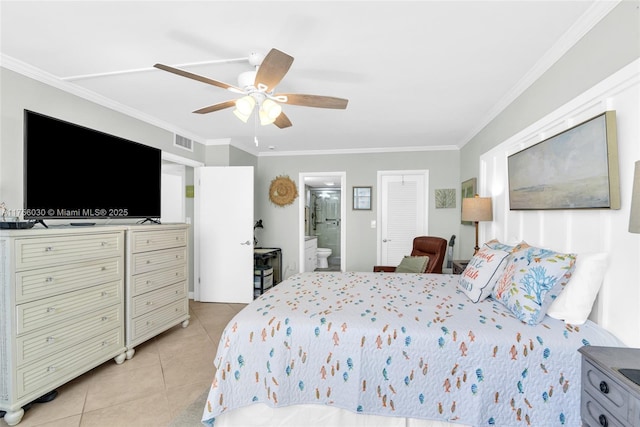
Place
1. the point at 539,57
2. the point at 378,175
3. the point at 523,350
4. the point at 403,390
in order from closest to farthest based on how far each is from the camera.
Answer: the point at 523,350, the point at 403,390, the point at 539,57, the point at 378,175

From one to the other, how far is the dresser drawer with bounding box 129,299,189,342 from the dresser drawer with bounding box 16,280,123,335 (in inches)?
13.1

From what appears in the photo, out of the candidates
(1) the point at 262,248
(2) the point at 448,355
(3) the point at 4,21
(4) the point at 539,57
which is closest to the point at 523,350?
(2) the point at 448,355

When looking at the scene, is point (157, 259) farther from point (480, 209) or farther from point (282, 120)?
point (480, 209)

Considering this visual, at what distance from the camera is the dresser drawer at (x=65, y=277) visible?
6.09 feet

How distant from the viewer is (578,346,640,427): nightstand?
1.02 metres

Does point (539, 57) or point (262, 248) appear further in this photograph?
point (262, 248)

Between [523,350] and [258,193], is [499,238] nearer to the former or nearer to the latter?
[523,350]

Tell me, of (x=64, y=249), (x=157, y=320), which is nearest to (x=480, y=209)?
(x=157, y=320)

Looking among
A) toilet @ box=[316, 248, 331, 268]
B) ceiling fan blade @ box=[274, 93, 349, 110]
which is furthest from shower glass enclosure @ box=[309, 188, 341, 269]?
ceiling fan blade @ box=[274, 93, 349, 110]

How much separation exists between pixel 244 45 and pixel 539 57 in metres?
2.05

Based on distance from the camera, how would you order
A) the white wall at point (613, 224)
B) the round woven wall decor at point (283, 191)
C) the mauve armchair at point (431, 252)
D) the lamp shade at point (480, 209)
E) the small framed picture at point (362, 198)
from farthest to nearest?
the round woven wall decor at point (283, 191)
the small framed picture at point (362, 198)
the mauve armchair at point (431, 252)
the lamp shade at point (480, 209)
the white wall at point (613, 224)

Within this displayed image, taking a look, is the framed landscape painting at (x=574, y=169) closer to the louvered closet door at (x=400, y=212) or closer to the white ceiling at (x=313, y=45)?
the white ceiling at (x=313, y=45)

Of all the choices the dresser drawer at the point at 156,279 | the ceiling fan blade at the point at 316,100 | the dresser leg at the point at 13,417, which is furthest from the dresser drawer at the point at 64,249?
the ceiling fan blade at the point at 316,100

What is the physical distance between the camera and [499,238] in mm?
2912
